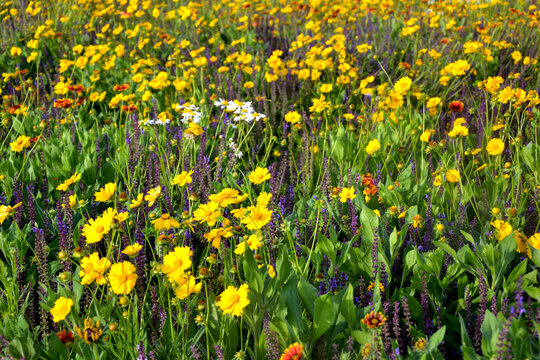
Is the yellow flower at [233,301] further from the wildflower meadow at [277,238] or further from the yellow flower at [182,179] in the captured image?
the yellow flower at [182,179]

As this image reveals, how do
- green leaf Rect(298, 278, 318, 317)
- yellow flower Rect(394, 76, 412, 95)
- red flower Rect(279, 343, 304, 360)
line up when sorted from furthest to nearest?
1. yellow flower Rect(394, 76, 412, 95)
2. green leaf Rect(298, 278, 318, 317)
3. red flower Rect(279, 343, 304, 360)

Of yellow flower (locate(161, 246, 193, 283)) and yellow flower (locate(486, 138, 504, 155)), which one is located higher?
yellow flower (locate(161, 246, 193, 283))

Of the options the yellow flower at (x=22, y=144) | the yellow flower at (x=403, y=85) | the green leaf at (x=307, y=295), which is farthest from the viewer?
the yellow flower at (x=403, y=85)

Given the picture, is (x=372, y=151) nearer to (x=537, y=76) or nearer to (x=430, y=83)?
(x=430, y=83)

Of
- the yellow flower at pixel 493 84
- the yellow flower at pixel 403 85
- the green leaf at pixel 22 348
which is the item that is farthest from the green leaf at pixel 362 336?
the yellow flower at pixel 403 85

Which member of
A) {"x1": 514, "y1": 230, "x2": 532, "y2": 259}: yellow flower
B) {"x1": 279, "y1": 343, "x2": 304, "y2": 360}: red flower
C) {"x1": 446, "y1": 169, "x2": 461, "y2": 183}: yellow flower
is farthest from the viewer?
{"x1": 446, "y1": 169, "x2": 461, "y2": 183}: yellow flower

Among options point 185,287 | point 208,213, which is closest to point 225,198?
point 208,213

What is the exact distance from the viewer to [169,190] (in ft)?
7.46

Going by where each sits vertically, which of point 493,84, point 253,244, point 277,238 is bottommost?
point 277,238

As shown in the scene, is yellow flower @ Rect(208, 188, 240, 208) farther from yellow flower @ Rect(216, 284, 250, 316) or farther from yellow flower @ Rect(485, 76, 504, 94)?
yellow flower @ Rect(485, 76, 504, 94)

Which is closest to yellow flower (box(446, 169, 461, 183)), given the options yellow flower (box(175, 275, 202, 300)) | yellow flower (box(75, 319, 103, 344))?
yellow flower (box(175, 275, 202, 300))

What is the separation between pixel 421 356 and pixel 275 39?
434cm

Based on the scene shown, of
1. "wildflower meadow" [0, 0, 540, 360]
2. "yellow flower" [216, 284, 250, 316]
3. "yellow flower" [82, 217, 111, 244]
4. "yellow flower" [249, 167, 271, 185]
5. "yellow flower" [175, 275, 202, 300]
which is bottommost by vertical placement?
"wildflower meadow" [0, 0, 540, 360]

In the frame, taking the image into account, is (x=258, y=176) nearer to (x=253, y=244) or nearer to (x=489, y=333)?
(x=253, y=244)
